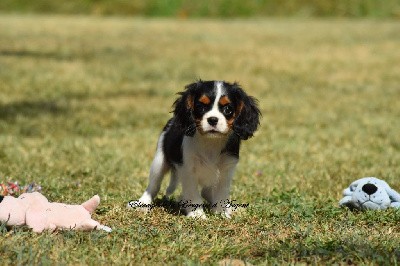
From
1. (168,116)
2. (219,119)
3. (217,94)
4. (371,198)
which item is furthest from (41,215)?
(168,116)

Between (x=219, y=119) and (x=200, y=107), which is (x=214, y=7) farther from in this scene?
(x=219, y=119)

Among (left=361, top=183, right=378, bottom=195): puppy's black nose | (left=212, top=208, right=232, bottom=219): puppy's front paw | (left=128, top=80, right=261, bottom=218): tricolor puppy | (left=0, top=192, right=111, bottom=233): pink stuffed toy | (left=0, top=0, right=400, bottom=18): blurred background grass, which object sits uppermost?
(left=0, top=0, right=400, bottom=18): blurred background grass

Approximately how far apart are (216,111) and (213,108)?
1.4 inches

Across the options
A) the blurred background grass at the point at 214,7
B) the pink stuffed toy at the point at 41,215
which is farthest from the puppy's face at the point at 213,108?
the blurred background grass at the point at 214,7

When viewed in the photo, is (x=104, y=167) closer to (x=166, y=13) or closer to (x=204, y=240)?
(x=204, y=240)

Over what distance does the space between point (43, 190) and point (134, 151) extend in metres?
2.77

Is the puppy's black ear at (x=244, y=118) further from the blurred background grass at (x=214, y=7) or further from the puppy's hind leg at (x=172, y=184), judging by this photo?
the blurred background grass at (x=214, y=7)

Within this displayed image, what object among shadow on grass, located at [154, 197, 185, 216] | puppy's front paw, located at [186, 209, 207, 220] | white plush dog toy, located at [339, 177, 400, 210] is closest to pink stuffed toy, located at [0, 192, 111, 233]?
puppy's front paw, located at [186, 209, 207, 220]

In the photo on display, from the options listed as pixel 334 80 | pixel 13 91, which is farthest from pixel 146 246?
pixel 334 80

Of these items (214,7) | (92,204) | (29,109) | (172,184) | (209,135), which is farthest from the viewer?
(214,7)

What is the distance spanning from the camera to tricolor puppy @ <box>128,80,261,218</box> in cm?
550

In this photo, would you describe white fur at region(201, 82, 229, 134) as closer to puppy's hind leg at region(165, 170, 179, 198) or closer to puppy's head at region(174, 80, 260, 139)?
puppy's head at region(174, 80, 260, 139)

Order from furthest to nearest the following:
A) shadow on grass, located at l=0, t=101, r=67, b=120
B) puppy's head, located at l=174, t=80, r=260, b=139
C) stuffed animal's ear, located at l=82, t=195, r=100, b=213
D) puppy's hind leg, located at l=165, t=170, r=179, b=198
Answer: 1. shadow on grass, located at l=0, t=101, r=67, b=120
2. puppy's hind leg, located at l=165, t=170, r=179, b=198
3. puppy's head, located at l=174, t=80, r=260, b=139
4. stuffed animal's ear, located at l=82, t=195, r=100, b=213

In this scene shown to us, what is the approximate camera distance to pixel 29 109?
39.3 feet
